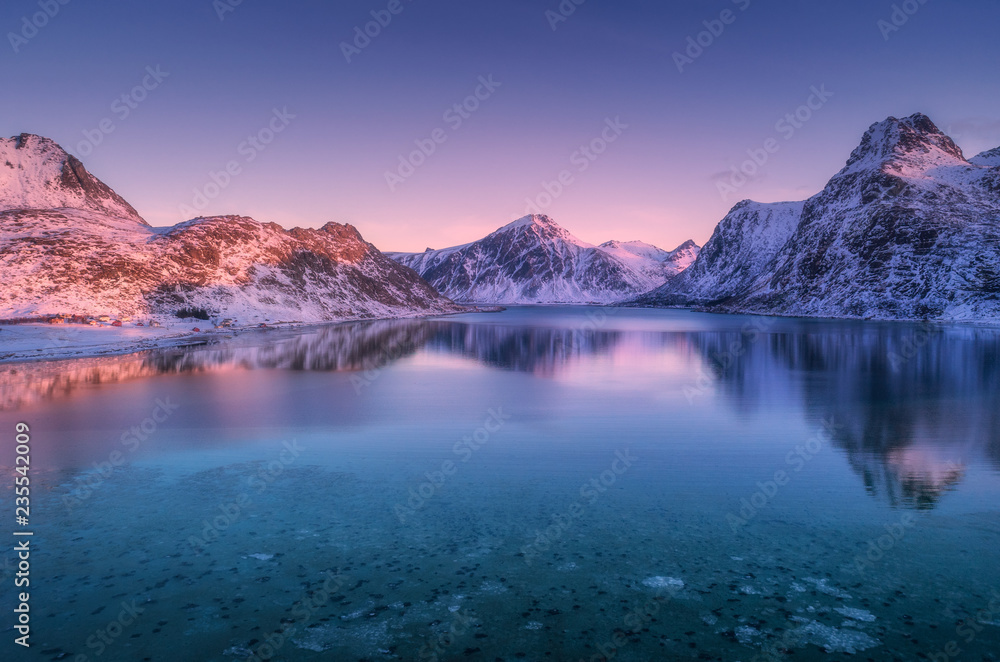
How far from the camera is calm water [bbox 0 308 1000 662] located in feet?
26.9

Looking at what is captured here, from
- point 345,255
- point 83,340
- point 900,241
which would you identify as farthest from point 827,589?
point 345,255

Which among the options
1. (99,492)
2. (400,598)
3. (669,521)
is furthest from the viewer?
(99,492)

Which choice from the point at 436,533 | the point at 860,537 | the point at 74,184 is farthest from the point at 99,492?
the point at 74,184

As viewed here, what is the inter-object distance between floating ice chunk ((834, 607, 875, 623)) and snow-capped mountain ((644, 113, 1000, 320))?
421 feet

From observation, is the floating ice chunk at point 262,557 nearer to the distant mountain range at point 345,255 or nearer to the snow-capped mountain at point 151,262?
the distant mountain range at point 345,255

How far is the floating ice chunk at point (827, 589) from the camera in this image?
9217 millimetres

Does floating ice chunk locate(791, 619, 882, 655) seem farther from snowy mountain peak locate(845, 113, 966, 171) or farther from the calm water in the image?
snowy mountain peak locate(845, 113, 966, 171)

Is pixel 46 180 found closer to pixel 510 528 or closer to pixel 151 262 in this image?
pixel 151 262

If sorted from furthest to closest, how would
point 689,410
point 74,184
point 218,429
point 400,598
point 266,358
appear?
1. point 74,184
2. point 266,358
3. point 689,410
4. point 218,429
5. point 400,598

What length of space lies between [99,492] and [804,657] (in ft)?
52.1

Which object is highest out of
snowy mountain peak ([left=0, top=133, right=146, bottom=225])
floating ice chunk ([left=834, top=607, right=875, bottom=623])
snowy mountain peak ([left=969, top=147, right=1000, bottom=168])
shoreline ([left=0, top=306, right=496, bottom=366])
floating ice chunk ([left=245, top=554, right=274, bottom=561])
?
snowy mountain peak ([left=969, top=147, right=1000, bottom=168])

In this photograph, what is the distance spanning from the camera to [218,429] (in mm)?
21578

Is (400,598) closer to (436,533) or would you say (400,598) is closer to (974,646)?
(436,533)

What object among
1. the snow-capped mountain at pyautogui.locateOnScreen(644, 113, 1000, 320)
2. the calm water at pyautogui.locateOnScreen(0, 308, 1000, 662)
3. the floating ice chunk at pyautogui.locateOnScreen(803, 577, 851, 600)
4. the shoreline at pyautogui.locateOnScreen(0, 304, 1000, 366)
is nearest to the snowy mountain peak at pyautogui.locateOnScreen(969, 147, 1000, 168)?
the snow-capped mountain at pyautogui.locateOnScreen(644, 113, 1000, 320)
